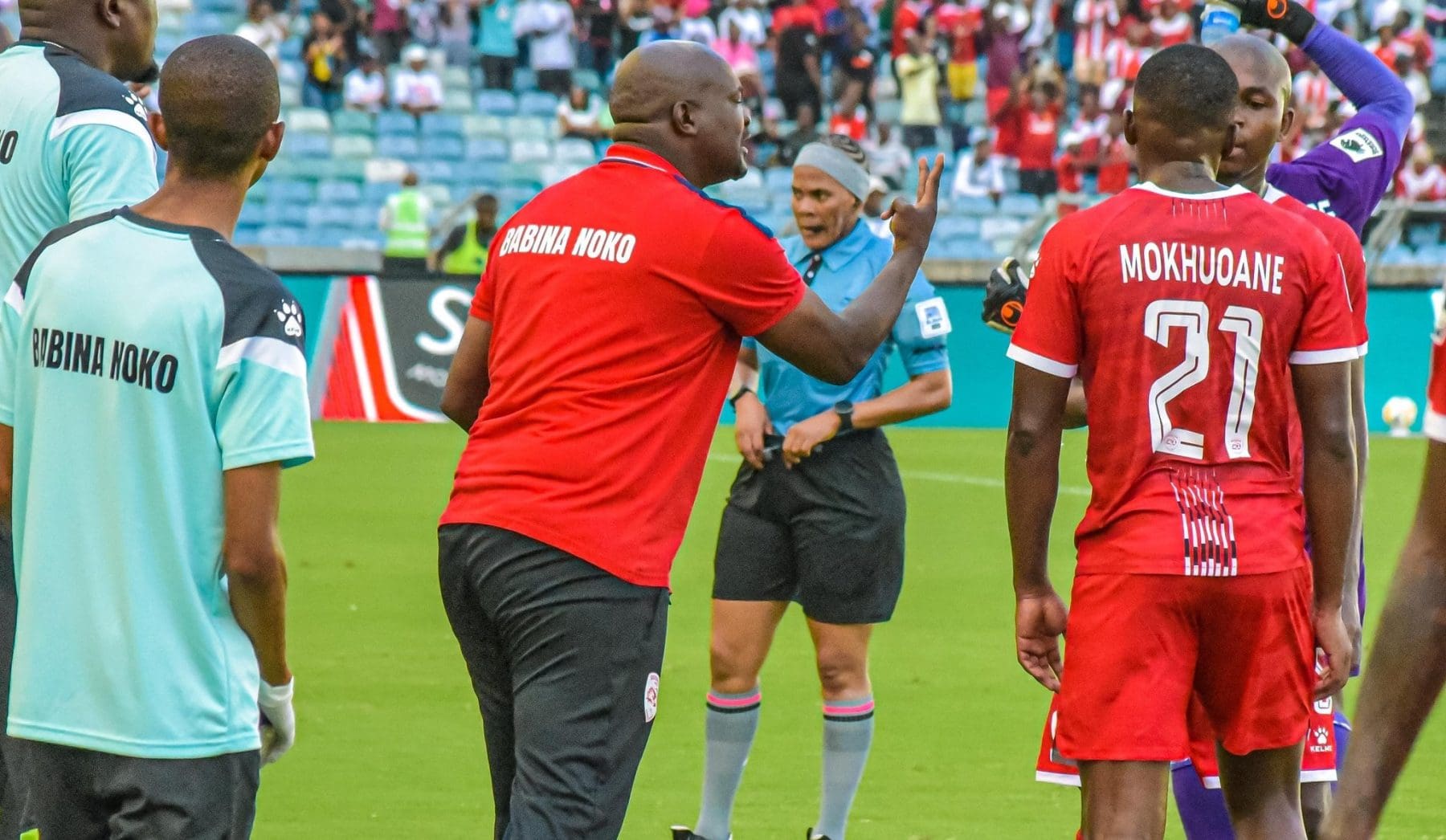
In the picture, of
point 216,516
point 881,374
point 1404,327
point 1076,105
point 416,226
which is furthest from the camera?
point 1076,105

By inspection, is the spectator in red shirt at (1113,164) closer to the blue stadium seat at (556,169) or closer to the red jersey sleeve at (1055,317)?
the blue stadium seat at (556,169)

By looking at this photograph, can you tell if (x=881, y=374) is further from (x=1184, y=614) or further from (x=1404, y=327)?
→ (x=1404, y=327)

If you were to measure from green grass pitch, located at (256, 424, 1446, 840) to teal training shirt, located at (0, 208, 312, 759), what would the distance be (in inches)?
116

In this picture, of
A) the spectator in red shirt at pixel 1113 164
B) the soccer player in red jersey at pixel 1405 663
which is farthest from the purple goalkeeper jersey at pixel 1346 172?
the spectator in red shirt at pixel 1113 164

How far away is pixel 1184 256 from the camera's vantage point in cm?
390

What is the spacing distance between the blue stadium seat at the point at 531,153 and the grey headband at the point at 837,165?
20005 millimetres

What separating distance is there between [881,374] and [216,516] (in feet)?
12.3

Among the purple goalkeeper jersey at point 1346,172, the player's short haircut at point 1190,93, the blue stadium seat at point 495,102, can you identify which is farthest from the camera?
the blue stadium seat at point 495,102

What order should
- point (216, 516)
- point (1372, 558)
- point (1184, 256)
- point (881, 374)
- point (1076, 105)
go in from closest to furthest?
point (216, 516) < point (1184, 256) < point (881, 374) < point (1372, 558) < point (1076, 105)

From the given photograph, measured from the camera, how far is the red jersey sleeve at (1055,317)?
156 inches

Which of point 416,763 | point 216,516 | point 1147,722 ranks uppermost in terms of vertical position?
point 216,516

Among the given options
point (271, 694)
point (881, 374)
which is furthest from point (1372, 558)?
point (271, 694)

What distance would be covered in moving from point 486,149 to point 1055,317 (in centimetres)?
2307

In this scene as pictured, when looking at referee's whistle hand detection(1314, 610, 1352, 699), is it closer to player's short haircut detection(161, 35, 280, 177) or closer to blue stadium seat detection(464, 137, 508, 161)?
player's short haircut detection(161, 35, 280, 177)
